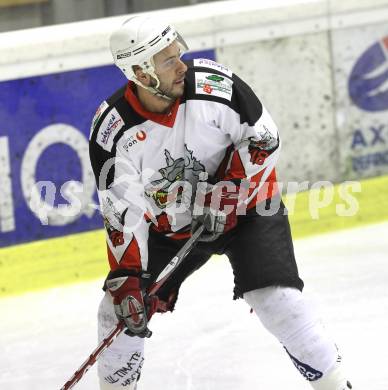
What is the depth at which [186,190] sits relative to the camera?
10.3 ft

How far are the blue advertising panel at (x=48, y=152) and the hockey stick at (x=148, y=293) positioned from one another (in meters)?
1.78

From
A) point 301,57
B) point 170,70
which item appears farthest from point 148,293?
point 301,57

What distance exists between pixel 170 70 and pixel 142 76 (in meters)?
0.07

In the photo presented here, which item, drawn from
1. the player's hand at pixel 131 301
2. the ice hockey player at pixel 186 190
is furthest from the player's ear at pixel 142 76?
the player's hand at pixel 131 301

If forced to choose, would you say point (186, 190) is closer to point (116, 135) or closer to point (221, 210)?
point (221, 210)

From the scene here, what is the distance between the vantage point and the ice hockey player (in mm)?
2945

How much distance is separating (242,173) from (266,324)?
0.40 metres

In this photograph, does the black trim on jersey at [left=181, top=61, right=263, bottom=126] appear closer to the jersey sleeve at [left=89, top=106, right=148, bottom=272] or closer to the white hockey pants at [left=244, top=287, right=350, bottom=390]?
the jersey sleeve at [left=89, top=106, right=148, bottom=272]

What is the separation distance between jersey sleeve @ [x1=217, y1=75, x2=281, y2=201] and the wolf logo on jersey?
0.09 m

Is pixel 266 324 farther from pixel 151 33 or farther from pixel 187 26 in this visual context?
pixel 187 26

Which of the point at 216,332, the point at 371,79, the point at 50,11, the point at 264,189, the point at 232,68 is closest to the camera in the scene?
the point at 264,189

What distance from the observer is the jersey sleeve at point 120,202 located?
3006 mm

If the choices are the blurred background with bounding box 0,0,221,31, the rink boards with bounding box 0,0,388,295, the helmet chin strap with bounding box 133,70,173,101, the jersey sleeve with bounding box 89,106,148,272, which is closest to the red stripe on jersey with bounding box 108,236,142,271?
the jersey sleeve with bounding box 89,106,148,272

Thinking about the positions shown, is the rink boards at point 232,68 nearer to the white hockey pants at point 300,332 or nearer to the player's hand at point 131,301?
the player's hand at point 131,301
